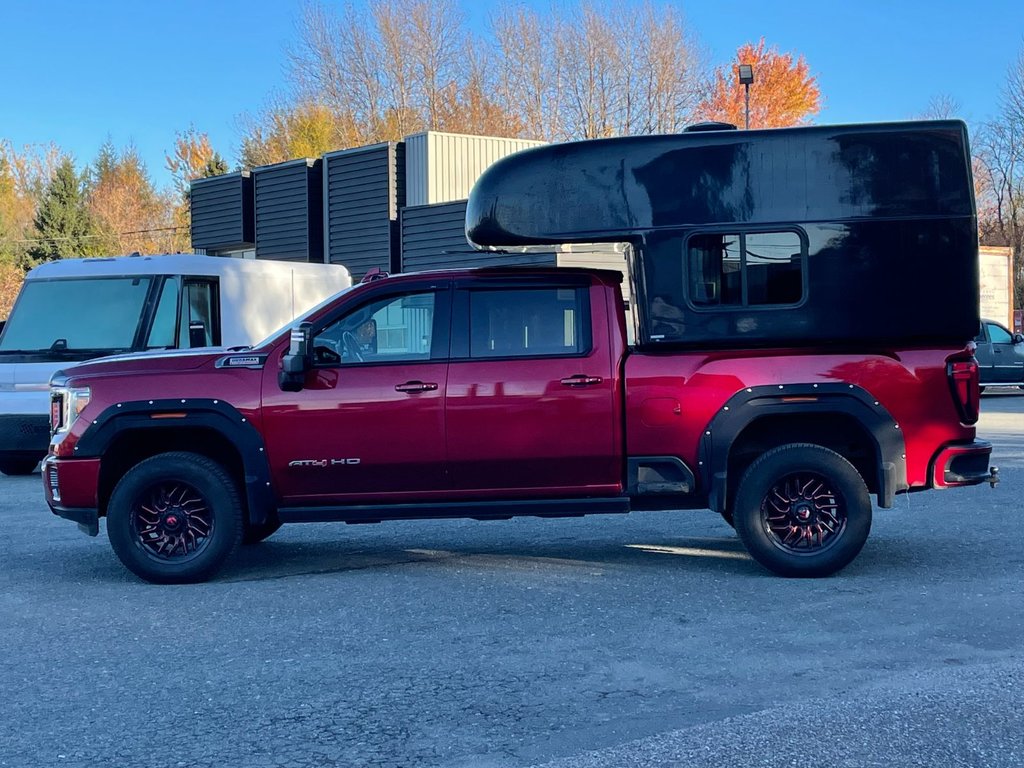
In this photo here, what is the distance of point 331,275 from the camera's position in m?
15.7

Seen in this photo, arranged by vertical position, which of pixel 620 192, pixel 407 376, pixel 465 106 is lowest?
pixel 407 376

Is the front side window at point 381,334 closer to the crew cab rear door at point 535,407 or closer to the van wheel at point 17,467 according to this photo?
the crew cab rear door at point 535,407

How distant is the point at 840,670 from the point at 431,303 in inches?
140

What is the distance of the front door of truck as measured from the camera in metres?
7.60

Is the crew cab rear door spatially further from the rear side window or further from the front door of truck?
the front door of truck

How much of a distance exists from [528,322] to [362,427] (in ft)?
4.09

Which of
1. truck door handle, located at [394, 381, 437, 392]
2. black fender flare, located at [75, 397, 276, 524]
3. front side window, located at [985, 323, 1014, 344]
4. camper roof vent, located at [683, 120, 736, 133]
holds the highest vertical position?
camper roof vent, located at [683, 120, 736, 133]

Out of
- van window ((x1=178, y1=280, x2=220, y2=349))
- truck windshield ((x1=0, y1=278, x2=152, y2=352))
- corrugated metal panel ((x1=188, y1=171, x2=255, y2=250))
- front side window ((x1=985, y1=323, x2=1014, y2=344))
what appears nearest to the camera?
truck windshield ((x1=0, y1=278, x2=152, y2=352))

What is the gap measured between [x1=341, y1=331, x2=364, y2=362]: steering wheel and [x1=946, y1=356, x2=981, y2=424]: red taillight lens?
12.1ft

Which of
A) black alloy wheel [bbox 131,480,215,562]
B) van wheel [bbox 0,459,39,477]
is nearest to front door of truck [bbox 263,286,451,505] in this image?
black alloy wheel [bbox 131,480,215,562]

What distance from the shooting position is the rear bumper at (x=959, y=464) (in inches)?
300

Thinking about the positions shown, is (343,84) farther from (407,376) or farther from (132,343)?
(407,376)

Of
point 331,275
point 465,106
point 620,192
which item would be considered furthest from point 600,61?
point 620,192

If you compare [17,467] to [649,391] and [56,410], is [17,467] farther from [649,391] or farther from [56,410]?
[649,391]
